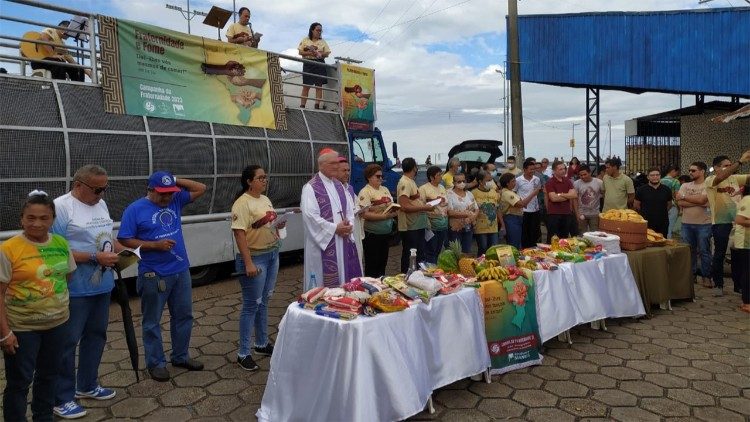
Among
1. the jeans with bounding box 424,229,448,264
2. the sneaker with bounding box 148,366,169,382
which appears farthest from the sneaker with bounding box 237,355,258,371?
the jeans with bounding box 424,229,448,264

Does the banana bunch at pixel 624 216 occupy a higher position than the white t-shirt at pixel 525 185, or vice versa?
the white t-shirt at pixel 525 185

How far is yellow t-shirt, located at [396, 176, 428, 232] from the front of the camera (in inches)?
274

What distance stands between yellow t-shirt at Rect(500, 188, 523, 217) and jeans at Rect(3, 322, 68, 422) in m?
6.35

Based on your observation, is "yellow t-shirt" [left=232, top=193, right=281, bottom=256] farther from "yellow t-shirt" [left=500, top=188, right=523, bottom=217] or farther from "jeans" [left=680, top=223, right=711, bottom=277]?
"jeans" [left=680, top=223, right=711, bottom=277]

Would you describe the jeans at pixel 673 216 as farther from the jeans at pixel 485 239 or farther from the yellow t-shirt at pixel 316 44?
the yellow t-shirt at pixel 316 44

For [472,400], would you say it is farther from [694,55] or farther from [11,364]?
[694,55]

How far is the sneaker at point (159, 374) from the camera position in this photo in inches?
172

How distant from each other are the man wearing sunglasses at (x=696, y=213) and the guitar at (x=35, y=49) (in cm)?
892

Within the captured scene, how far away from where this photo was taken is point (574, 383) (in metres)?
4.36

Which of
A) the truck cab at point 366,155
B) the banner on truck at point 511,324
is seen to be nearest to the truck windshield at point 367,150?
the truck cab at point 366,155

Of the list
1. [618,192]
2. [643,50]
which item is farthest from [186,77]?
[643,50]

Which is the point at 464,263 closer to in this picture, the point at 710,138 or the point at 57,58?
the point at 57,58

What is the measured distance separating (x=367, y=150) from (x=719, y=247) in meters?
6.55

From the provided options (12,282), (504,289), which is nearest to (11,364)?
(12,282)
